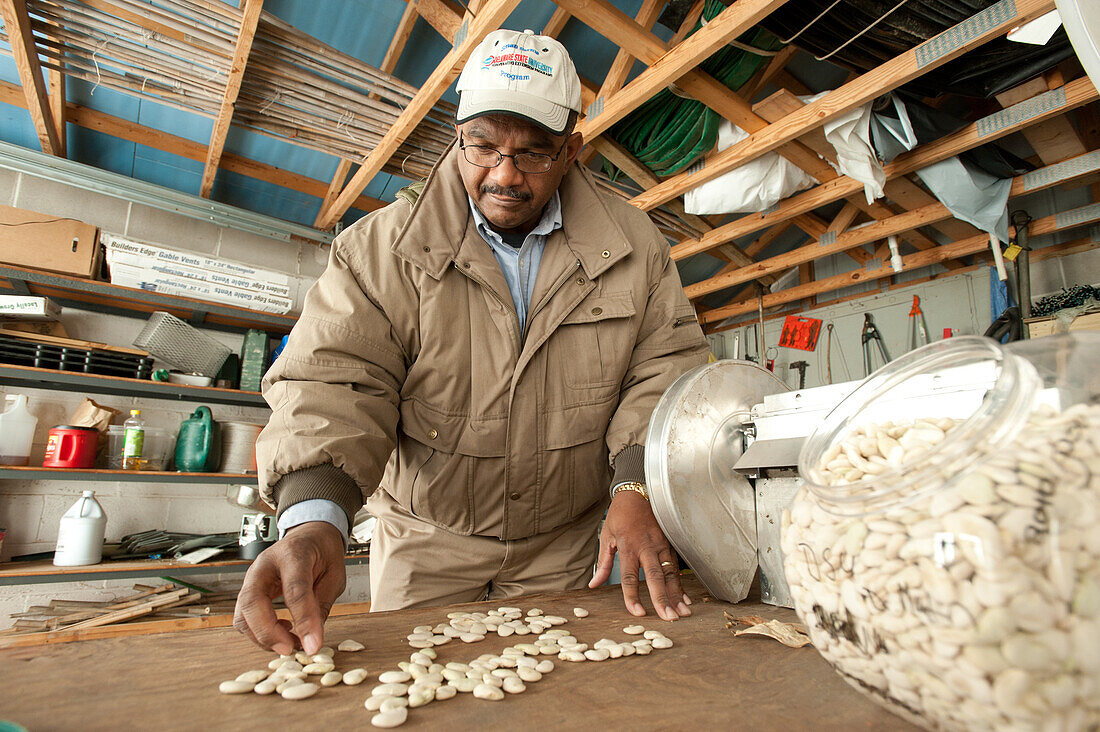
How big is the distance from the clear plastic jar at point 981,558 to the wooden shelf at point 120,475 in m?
3.48

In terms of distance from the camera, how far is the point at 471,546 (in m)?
1.30

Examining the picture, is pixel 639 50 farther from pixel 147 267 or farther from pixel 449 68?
pixel 147 267

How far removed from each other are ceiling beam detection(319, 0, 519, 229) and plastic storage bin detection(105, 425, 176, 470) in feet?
5.66

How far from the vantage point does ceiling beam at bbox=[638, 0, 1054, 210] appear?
187 centimetres

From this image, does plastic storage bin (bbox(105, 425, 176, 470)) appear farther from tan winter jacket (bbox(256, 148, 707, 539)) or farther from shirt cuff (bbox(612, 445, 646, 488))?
shirt cuff (bbox(612, 445, 646, 488))

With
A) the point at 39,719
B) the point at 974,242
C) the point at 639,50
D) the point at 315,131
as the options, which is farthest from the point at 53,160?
the point at 974,242

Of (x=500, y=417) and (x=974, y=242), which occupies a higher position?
(x=974, y=242)

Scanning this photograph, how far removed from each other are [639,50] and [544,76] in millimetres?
1215

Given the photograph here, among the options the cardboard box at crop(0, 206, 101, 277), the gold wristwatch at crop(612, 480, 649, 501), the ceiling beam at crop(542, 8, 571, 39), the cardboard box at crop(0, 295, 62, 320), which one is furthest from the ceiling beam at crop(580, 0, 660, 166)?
the cardboard box at crop(0, 295, 62, 320)

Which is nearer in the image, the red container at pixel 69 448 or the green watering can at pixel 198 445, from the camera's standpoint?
the red container at pixel 69 448

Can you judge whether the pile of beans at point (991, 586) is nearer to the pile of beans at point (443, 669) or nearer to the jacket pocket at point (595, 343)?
the pile of beans at point (443, 669)

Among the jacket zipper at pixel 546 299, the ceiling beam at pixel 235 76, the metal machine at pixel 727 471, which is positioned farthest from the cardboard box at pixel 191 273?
the metal machine at pixel 727 471

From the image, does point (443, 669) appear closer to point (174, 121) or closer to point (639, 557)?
point (639, 557)

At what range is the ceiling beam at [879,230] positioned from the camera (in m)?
2.83
